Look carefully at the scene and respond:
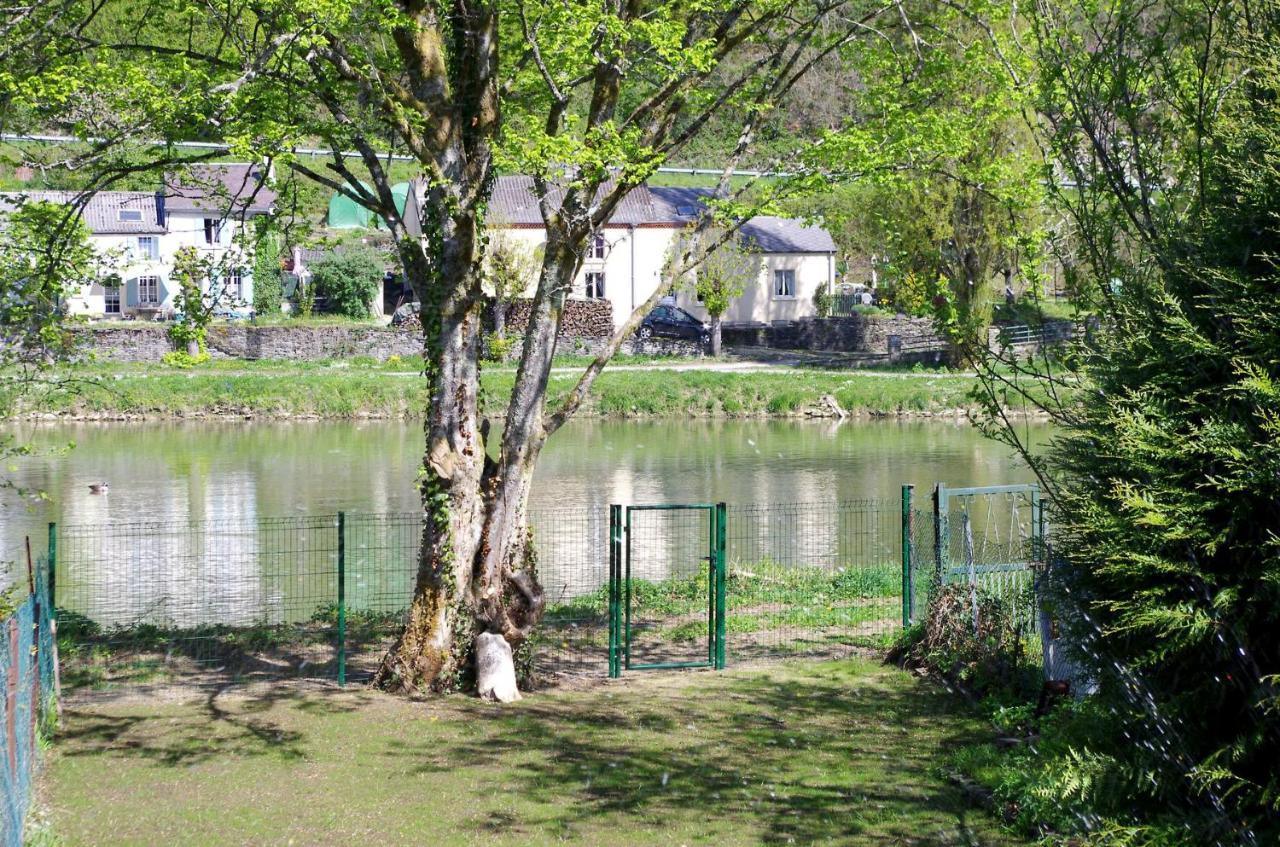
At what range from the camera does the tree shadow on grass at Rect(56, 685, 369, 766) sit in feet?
34.0

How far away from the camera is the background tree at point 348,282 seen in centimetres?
5556

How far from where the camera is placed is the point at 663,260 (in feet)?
185

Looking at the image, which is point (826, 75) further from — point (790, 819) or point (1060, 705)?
point (790, 819)

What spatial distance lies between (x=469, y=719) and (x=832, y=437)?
26312 millimetres

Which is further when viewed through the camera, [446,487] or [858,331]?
[858,331]

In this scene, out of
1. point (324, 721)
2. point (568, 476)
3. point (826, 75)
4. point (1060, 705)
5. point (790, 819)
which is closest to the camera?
point (790, 819)

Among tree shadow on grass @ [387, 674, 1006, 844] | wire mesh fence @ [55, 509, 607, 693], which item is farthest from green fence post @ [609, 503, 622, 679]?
tree shadow on grass @ [387, 674, 1006, 844]

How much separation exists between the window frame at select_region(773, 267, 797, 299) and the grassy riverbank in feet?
56.9

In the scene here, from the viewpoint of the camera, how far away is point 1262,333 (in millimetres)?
5258

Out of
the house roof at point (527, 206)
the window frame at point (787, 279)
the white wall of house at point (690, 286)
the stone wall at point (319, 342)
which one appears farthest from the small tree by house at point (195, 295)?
the window frame at point (787, 279)

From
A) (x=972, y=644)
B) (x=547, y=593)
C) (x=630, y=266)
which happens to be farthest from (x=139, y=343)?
(x=972, y=644)

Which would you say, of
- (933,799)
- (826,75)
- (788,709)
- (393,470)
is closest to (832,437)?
(393,470)

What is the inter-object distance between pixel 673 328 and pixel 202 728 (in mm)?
43829

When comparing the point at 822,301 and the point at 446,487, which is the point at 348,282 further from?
the point at 446,487
